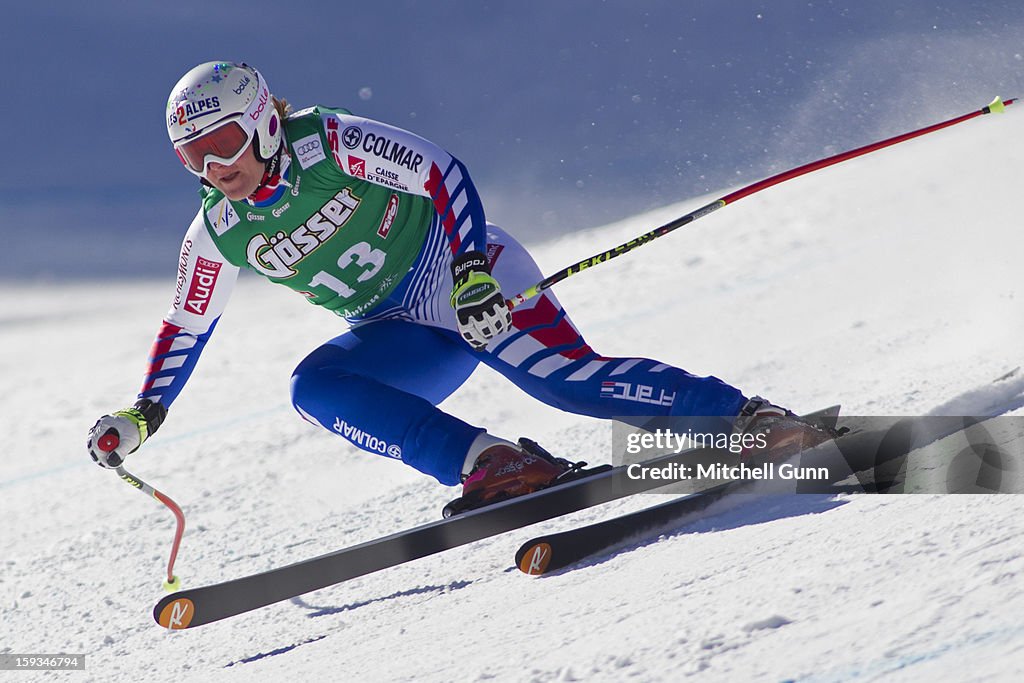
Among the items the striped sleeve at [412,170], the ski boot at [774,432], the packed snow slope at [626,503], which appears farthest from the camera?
the striped sleeve at [412,170]

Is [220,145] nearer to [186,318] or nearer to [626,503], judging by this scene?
[186,318]

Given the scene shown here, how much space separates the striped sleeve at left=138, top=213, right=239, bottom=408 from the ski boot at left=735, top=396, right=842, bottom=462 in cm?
147

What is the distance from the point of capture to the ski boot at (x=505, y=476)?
2576 mm

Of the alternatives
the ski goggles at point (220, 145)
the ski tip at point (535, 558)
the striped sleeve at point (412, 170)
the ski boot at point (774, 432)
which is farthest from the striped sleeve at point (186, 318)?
the ski boot at point (774, 432)

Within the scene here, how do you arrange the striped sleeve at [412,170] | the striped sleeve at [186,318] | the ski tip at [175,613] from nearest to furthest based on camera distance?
1. the ski tip at [175,613]
2. the striped sleeve at [412,170]
3. the striped sleeve at [186,318]

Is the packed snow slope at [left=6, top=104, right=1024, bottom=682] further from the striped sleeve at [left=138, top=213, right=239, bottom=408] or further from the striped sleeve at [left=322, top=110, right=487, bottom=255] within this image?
the striped sleeve at [left=322, top=110, right=487, bottom=255]

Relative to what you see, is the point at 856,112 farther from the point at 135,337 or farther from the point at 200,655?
the point at 200,655

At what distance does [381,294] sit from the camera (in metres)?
3.04

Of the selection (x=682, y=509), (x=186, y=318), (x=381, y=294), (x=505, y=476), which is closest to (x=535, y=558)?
(x=505, y=476)

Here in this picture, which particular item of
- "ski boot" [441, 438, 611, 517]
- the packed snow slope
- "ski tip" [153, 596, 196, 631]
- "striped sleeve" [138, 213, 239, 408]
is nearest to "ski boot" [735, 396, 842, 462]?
the packed snow slope

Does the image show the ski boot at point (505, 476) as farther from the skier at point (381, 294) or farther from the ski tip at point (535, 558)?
the ski tip at point (535, 558)

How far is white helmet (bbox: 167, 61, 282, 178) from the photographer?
8.67 feet

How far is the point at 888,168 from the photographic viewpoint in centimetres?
636

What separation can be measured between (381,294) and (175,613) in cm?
106
